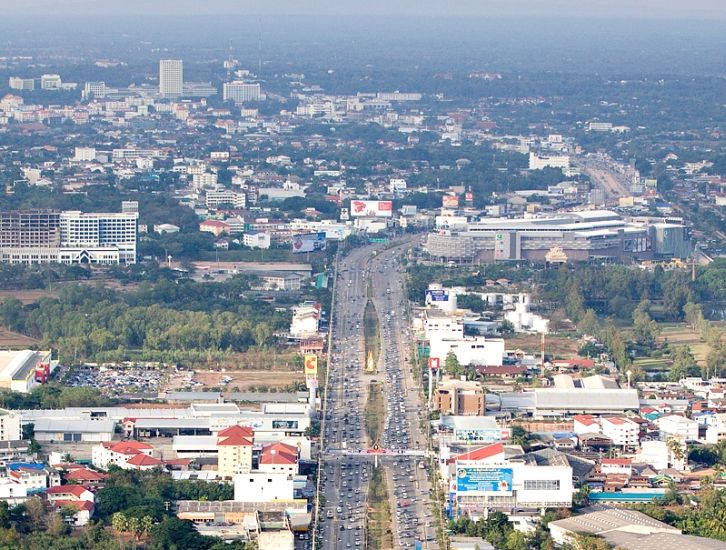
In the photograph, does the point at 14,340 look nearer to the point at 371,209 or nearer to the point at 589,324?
the point at 589,324

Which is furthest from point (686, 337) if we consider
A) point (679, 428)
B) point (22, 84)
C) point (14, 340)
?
point (22, 84)

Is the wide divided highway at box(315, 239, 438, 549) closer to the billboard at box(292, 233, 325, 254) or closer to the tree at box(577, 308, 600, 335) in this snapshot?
the tree at box(577, 308, 600, 335)

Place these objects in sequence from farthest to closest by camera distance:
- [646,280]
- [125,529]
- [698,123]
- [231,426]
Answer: [698,123], [646,280], [231,426], [125,529]

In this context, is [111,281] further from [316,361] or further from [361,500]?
[361,500]

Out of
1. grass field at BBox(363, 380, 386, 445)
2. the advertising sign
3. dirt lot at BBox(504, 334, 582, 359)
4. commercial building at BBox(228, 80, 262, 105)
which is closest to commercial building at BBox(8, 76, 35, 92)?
commercial building at BBox(228, 80, 262, 105)

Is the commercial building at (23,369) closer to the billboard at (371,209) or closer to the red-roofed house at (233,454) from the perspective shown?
the red-roofed house at (233,454)

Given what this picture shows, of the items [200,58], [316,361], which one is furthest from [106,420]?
[200,58]

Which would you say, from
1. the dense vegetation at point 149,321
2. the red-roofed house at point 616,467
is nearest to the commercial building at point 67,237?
the dense vegetation at point 149,321

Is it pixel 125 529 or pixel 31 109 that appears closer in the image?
pixel 125 529
